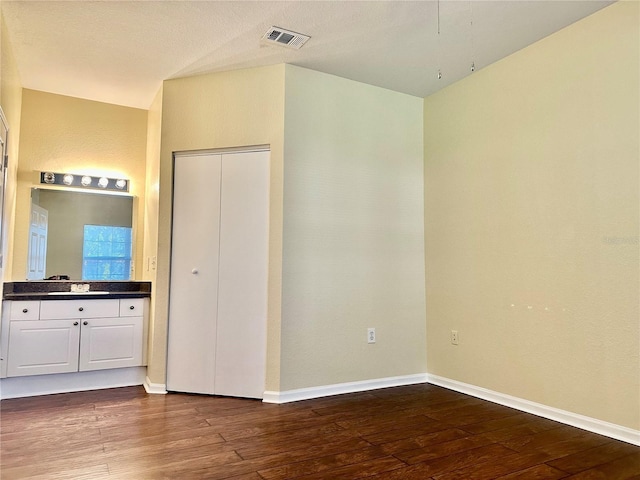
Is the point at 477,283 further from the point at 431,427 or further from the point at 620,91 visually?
the point at 620,91

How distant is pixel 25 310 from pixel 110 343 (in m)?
0.67

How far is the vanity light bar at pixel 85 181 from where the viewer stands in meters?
3.75

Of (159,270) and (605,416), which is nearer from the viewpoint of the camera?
(605,416)

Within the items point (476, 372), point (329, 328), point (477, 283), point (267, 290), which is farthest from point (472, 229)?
point (267, 290)

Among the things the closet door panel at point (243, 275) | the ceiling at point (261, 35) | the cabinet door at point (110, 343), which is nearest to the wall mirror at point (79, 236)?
the cabinet door at point (110, 343)

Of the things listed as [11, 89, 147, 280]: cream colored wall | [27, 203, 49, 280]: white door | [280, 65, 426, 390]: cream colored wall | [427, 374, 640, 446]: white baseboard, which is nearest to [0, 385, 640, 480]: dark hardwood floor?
[427, 374, 640, 446]: white baseboard

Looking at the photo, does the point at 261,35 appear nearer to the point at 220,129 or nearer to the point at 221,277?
the point at 220,129

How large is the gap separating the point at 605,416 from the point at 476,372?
36.7 inches

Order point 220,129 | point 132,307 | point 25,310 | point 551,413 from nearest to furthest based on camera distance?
1. point 551,413
2. point 25,310
3. point 220,129
4. point 132,307

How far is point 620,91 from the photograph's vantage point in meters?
2.47

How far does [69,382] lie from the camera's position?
133 inches

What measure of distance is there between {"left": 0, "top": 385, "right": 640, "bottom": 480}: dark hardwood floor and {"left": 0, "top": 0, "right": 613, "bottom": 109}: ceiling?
2544mm

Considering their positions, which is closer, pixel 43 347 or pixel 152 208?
pixel 43 347

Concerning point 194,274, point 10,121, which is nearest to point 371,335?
point 194,274
